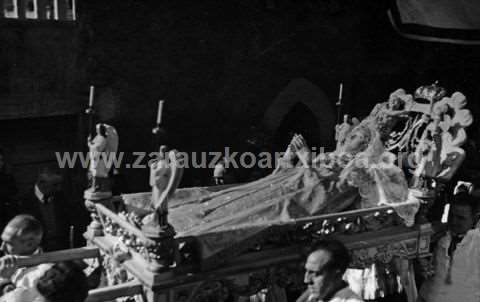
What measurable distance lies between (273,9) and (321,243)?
6.00m

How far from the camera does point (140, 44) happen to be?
739 cm

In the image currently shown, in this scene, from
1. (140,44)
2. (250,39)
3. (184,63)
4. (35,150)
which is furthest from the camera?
(250,39)

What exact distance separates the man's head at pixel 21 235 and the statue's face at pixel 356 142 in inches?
119

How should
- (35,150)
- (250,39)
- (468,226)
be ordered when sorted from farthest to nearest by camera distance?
(250,39) < (35,150) < (468,226)

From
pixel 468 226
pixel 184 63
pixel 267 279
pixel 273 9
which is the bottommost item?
pixel 267 279

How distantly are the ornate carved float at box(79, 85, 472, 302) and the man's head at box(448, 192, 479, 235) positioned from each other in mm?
289

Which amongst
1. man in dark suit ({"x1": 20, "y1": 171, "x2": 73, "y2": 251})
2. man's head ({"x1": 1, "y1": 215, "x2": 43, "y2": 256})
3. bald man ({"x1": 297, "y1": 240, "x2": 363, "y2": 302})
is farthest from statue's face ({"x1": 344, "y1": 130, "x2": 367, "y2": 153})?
man in dark suit ({"x1": 20, "y1": 171, "x2": 73, "y2": 251})

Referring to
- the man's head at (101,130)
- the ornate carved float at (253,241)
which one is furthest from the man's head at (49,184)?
the man's head at (101,130)

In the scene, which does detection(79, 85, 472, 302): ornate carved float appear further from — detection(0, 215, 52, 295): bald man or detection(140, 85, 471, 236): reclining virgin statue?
detection(0, 215, 52, 295): bald man

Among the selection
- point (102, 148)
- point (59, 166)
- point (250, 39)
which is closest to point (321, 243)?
point (102, 148)

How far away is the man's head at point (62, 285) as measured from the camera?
267 centimetres

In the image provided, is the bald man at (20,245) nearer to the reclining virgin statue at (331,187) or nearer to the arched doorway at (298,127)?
the reclining virgin statue at (331,187)

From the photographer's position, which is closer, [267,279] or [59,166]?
[267,279]

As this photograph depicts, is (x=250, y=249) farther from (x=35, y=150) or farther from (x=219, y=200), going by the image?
(x=35, y=150)
